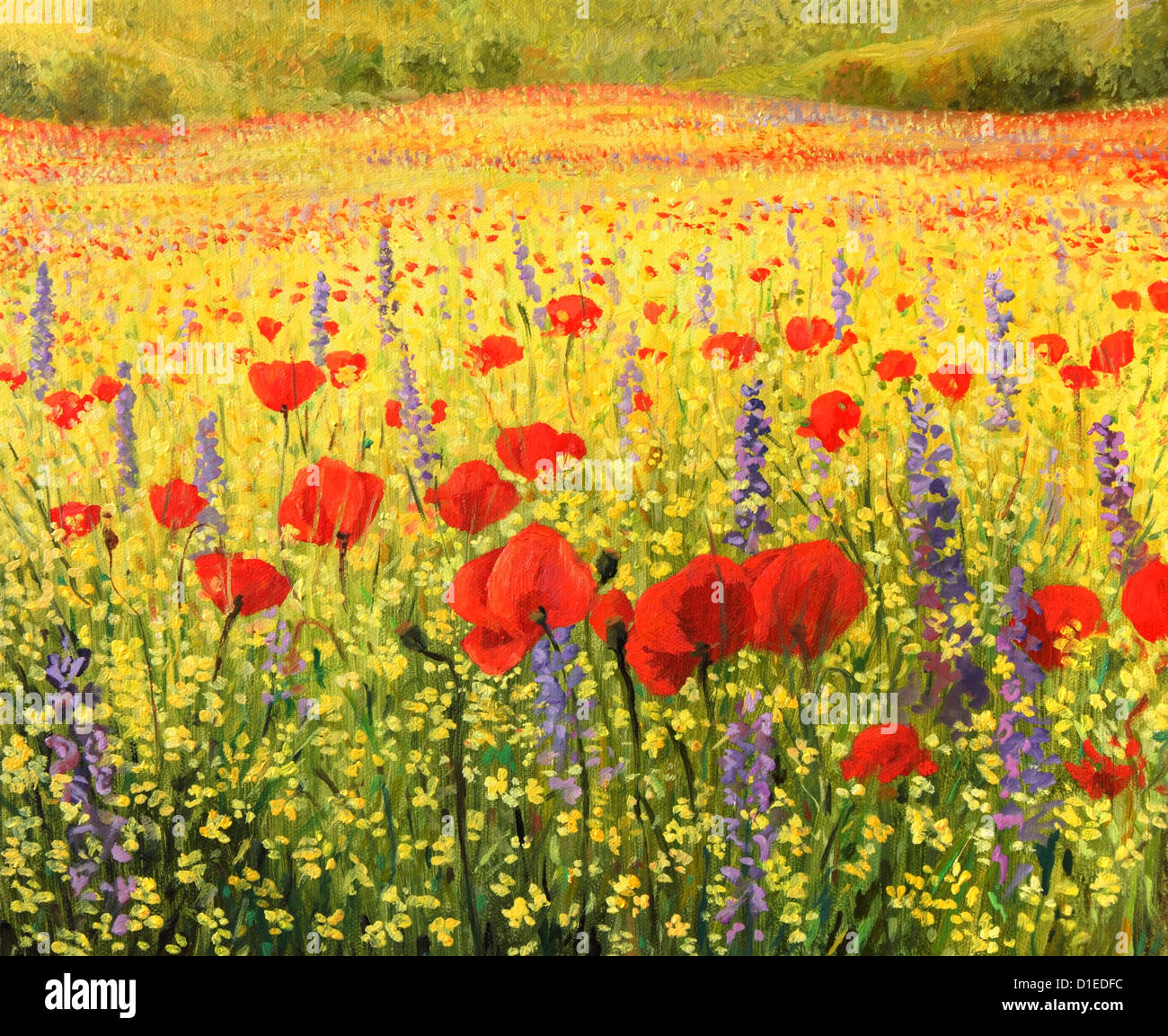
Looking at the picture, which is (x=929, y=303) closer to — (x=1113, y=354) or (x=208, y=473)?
(x=1113, y=354)

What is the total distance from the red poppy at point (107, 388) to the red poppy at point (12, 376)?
0.57 ft

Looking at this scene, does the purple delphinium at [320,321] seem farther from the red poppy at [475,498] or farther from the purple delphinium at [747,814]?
the purple delphinium at [747,814]

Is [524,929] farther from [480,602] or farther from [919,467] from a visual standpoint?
[919,467]

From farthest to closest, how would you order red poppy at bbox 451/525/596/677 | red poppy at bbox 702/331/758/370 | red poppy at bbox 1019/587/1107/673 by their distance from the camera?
red poppy at bbox 702/331/758/370, red poppy at bbox 1019/587/1107/673, red poppy at bbox 451/525/596/677

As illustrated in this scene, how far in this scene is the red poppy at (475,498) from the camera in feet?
7.29

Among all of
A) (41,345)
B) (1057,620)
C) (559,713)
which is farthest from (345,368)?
(1057,620)

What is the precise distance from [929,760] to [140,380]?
1995 mm

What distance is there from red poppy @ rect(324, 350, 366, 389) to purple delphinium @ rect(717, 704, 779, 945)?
1.18 meters

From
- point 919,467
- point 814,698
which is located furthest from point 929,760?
point 919,467

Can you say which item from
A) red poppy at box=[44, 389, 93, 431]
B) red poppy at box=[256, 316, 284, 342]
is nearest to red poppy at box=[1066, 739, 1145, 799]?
red poppy at box=[256, 316, 284, 342]

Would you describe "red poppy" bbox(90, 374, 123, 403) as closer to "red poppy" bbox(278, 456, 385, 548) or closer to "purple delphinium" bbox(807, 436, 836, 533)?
"red poppy" bbox(278, 456, 385, 548)

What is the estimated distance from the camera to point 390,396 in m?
2.49

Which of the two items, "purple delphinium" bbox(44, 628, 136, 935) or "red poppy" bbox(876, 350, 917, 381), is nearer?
"purple delphinium" bbox(44, 628, 136, 935)

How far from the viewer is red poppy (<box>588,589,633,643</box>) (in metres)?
2.00
